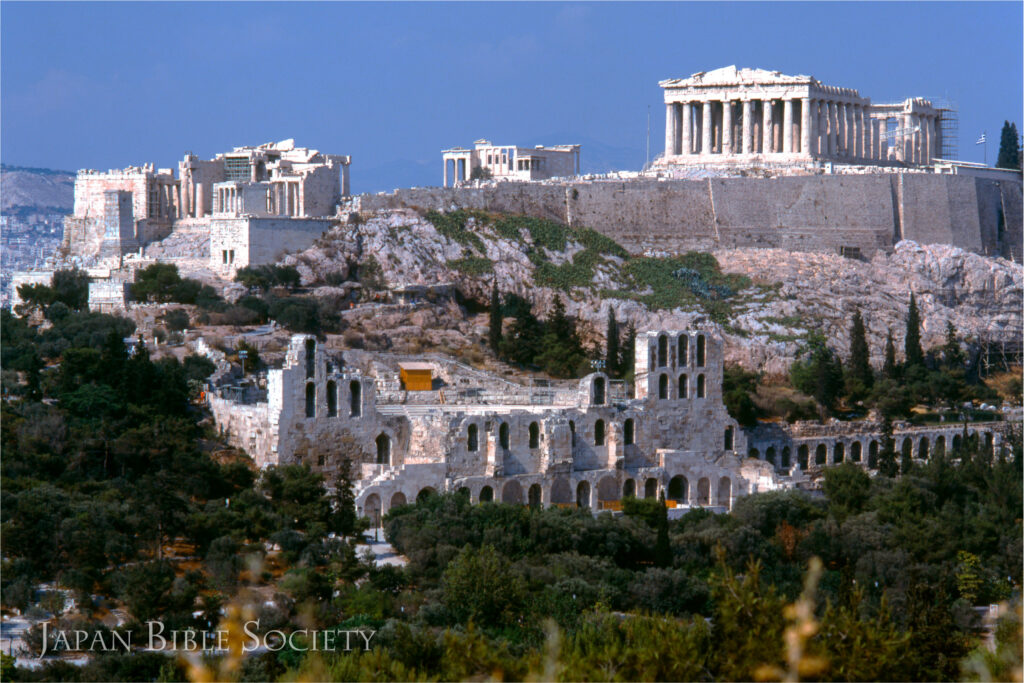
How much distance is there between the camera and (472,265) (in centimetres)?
5825

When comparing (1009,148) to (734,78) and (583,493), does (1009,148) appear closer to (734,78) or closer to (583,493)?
(734,78)

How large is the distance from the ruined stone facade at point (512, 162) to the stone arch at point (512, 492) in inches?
1487

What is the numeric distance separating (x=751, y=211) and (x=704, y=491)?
25586 millimetres

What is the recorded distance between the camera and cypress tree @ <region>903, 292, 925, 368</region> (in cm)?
5653

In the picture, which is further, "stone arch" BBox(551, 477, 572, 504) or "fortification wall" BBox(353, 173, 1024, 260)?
"fortification wall" BBox(353, 173, 1024, 260)

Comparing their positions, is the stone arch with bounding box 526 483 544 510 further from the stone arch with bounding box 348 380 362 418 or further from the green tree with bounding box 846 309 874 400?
the green tree with bounding box 846 309 874 400

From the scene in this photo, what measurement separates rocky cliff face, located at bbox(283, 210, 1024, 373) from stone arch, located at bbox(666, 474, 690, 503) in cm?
1149

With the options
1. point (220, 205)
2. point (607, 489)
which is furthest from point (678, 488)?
point (220, 205)

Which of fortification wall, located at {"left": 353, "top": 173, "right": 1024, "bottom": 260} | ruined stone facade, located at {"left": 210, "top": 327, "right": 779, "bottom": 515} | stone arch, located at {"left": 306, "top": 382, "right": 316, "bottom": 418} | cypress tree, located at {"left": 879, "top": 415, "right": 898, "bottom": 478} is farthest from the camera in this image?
fortification wall, located at {"left": 353, "top": 173, "right": 1024, "bottom": 260}

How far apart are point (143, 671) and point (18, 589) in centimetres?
459

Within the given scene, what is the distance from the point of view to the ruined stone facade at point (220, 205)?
187 feet

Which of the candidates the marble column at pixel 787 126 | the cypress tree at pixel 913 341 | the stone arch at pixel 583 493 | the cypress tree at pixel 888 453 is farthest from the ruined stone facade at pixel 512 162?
the stone arch at pixel 583 493

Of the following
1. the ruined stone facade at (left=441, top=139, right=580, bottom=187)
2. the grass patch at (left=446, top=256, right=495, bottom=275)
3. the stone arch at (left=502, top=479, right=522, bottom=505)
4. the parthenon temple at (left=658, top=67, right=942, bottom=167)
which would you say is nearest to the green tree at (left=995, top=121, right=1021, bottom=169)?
the parthenon temple at (left=658, top=67, right=942, bottom=167)

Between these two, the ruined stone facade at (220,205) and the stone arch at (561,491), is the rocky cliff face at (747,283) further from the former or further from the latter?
the stone arch at (561,491)
